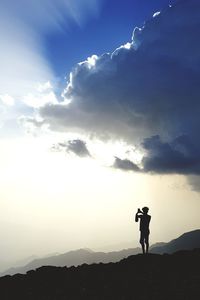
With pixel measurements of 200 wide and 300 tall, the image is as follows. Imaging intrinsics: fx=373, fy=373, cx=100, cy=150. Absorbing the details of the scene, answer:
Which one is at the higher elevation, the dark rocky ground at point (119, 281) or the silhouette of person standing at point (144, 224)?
the silhouette of person standing at point (144, 224)

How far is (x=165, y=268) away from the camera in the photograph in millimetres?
22984

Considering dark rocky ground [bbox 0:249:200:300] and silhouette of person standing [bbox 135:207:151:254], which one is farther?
silhouette of person standing [bbox 135:207:151:254]

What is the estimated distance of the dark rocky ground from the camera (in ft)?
63.7

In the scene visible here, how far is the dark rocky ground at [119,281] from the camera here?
63.7ft

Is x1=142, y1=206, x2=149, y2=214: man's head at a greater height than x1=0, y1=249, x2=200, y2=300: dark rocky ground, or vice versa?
x1=142, y1=206, x2=149, y2=214: man's head

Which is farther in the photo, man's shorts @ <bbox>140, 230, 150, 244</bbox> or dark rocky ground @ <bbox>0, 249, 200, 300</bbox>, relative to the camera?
man's shorts @ <bbox>140, 230, 150, 244</bbox>

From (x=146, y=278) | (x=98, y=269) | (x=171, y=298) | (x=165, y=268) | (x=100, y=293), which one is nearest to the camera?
(x=171, y=298)

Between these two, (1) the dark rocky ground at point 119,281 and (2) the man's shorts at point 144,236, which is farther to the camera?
(2) the man's shorts at point 144,236

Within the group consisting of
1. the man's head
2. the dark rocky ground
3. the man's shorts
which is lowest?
the dark rocky ground

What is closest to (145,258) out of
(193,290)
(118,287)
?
(118,287)

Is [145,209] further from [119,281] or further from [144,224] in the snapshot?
[119,281]

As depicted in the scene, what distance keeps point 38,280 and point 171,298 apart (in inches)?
362

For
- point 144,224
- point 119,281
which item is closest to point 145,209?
point 144,224

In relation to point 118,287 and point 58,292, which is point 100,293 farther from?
point 58,292
